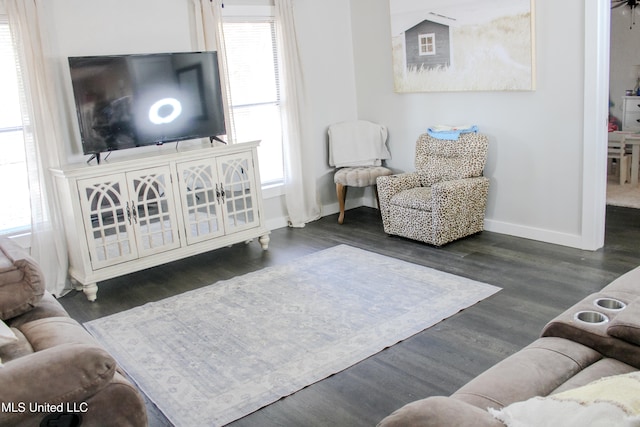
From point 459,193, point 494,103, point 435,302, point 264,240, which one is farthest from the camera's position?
point 264,240

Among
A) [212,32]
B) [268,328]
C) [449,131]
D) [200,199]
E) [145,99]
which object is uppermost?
[212,32]

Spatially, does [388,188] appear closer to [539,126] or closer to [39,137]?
[539,126]

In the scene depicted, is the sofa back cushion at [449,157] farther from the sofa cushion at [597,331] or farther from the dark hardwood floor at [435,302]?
the sofa cushion at [597,331]

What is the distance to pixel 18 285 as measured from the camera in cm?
245

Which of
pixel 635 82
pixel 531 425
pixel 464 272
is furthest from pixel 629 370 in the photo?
pixel 635 82

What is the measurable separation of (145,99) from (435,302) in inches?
102

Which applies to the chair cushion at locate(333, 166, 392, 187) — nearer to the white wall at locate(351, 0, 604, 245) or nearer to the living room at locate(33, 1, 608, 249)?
the living room at locate(33, 1, 608, 249)

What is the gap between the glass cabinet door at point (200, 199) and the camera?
4488 mm

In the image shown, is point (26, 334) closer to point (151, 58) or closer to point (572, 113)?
point (151, 58)

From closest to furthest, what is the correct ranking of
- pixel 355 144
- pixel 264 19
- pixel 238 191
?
pixel 238 191, pixel 264 19, pixel 355 144

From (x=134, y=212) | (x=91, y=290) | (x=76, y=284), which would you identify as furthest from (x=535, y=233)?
(x=76, y=284)

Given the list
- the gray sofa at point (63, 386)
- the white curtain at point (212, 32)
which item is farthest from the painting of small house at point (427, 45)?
the gray sofa at point (63, 386)

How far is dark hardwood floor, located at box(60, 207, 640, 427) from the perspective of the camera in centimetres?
260

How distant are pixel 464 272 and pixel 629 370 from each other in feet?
7.81
